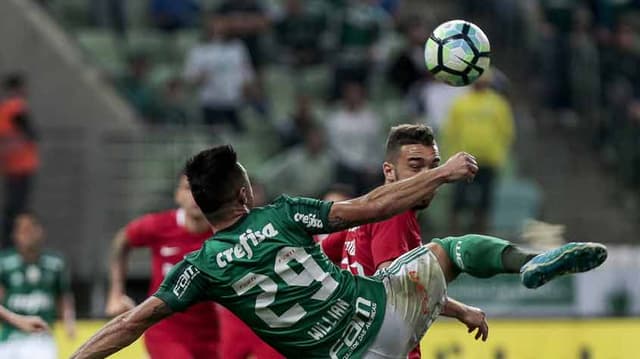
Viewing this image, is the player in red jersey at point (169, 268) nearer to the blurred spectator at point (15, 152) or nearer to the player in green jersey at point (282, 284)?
the player in green jersey at point (282, 284)

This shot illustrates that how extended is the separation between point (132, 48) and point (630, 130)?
5929 mm

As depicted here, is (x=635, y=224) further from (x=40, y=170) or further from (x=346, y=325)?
(x=346, y=325)

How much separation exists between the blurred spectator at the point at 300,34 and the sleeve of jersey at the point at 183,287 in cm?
1116

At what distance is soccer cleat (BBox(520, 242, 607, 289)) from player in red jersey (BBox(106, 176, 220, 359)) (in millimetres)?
3272

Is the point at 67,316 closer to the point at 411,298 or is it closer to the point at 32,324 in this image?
the point at 32,324

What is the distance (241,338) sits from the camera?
9.95 meters

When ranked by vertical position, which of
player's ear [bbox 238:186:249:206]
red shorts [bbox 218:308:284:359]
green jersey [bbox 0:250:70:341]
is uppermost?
player's ear [bbox 238:186:249:206]

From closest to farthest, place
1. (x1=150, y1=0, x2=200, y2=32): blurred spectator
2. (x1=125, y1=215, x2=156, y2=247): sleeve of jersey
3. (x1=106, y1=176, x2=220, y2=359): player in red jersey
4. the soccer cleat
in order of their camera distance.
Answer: the soccer cleat < (x1=106, y1=176, x2=220, y2=359): player in red jersey < (x1=125, y1=215, x2=156, y2=247): sleeve of jersey < (x1=150, y1=0, x2=200, y2=32): blurred spectator

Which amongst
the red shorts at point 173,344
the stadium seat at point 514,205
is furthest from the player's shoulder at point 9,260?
the stadium seat at point 514,205

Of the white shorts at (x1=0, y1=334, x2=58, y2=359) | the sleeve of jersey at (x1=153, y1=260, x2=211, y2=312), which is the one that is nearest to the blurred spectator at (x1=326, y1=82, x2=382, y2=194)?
the white shorts at (x1=0, y1=334, x2=58, y2=359)

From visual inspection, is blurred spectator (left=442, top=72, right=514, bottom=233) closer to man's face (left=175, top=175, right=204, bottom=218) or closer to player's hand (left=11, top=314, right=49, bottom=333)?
man's face (left=175, top=175, right=204, bottom=218)

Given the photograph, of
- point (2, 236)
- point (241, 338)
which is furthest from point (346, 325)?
point (2, 236)

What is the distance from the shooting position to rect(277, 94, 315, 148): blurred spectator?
16.5 m

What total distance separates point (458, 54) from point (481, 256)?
1.36 m
